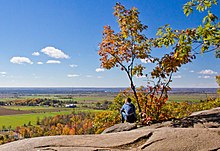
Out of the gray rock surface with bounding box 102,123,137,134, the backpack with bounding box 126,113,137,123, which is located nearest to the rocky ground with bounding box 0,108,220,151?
the gray rock surface with bounding box 102,123,137,134

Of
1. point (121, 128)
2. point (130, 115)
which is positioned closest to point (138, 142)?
point (121, 128)

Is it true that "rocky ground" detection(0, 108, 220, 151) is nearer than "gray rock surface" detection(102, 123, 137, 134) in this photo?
Yes

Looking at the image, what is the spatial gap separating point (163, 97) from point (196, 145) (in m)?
9.71

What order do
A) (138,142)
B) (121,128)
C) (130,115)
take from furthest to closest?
1. (130,115)
2. (121,128)
3. (138,142)

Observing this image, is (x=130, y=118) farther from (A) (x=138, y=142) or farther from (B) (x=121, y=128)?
(A) (x=138, y=142)

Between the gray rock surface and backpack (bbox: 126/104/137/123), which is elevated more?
backpack (bbox: 126/104/137/123)

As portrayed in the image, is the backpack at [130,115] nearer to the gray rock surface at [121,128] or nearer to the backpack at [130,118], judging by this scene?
the backpack at [130,118]

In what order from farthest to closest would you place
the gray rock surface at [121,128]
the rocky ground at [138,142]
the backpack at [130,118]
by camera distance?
the backpack at [130,118], the gray rock surface at [121,128], the rocky ground at [138,142]

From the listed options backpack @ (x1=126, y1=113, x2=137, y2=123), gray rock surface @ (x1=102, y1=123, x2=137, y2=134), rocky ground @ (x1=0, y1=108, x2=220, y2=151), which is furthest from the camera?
backpack @ (x1=126, y1=113, x2=137, y2=123)

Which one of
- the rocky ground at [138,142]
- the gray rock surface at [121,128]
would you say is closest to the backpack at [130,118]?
the gray rock surface at [121,128]

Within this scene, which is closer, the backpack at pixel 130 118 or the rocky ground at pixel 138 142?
the rocky ground at pixel 138 142

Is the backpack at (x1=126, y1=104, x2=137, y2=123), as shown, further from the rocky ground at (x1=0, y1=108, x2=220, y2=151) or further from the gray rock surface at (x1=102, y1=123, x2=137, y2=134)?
the rocky ground at (x1=0, y1=108, x2=220, y2=151)

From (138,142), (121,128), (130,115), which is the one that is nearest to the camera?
(138,142)

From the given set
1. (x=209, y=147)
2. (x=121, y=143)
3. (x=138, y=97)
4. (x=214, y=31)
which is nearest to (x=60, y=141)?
(x=121, y=143)
